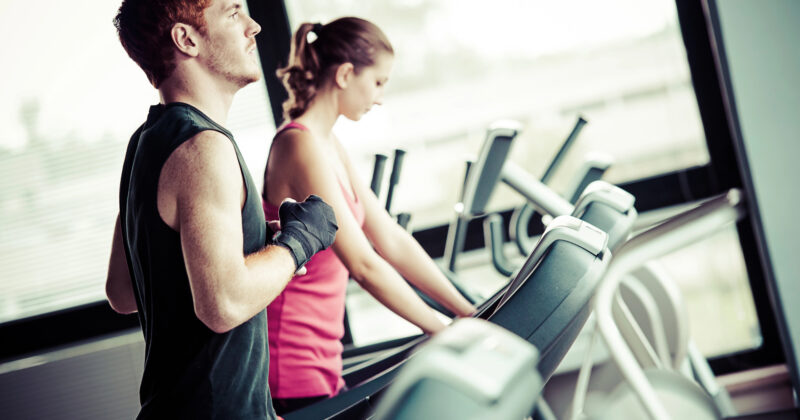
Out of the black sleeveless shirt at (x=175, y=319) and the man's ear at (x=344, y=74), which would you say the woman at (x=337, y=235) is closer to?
the man's ear at (x=344, y=74)

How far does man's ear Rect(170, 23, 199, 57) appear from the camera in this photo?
0.96m

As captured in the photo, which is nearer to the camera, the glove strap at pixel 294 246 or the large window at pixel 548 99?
the glove strap at pixel 294 246

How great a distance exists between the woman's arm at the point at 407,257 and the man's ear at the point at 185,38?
707mm

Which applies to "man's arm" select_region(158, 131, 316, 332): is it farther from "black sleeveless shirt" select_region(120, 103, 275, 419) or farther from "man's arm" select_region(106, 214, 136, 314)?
"man's arm" select_region(106, 214, 136, 314)

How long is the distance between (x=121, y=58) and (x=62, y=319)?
1.12 m

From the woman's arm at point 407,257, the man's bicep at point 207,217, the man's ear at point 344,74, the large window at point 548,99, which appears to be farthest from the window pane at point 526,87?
the man's bicep at point 207,217

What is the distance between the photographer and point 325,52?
1.51 meters

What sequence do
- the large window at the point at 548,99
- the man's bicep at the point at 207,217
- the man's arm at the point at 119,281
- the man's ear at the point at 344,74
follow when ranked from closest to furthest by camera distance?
the man's bicep at the point at 207,217 < the man's arm at the point at 119,281 < the man's ear at the point at 344,74 < the large window at the point at 548,99

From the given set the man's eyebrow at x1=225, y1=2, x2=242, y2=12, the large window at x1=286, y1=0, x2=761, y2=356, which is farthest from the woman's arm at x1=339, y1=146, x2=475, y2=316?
the large window at x1=286, y1=0, x2=761, y2=356

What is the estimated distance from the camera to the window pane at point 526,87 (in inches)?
99.1

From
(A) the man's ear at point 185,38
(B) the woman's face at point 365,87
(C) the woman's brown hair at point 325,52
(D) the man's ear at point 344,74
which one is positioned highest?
(A) the man's ear at point 185,38

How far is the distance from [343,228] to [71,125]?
191 cm

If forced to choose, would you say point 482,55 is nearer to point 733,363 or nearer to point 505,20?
point 505,20

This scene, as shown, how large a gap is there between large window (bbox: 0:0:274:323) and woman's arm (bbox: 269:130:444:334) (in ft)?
4.50
